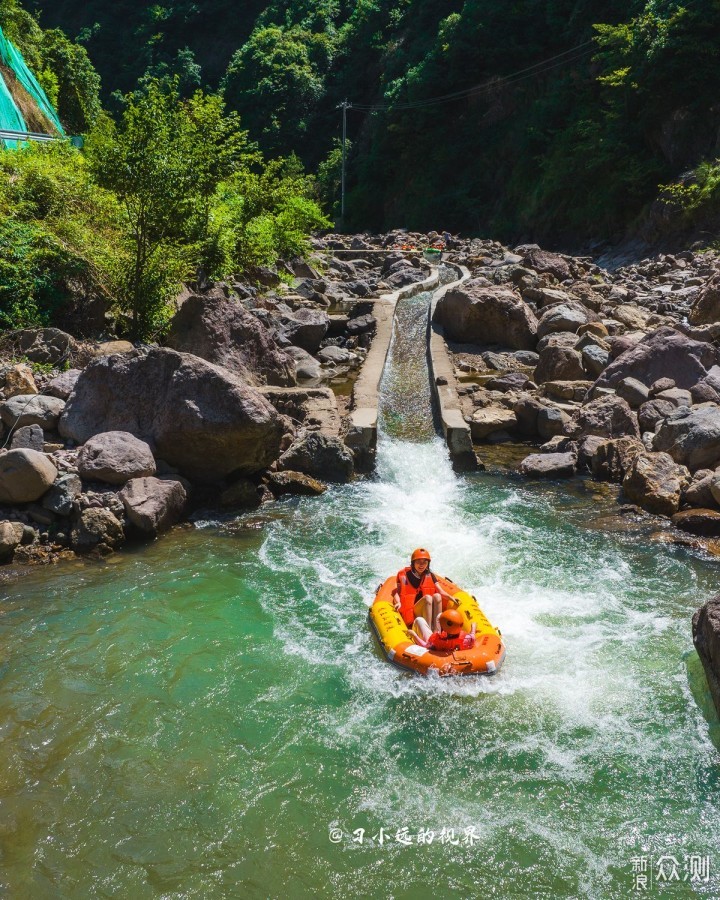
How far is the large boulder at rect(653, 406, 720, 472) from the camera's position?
910 centimetres

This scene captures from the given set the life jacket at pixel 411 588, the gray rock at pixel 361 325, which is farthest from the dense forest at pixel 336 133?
the life jacket at pixel 411 588

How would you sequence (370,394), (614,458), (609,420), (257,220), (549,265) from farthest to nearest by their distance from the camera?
(549,265) → (257,220) → (370,394) → (609,420) → (614,458)

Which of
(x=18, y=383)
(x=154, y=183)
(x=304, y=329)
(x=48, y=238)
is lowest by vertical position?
(x=304, y=329)

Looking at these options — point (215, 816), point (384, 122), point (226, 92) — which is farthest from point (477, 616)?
point (226, 92)

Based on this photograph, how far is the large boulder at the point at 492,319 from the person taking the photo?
1538cm

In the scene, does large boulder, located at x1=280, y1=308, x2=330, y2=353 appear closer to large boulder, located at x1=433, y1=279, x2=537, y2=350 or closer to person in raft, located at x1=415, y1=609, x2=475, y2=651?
large boulder, located at x1=433, y1=279, x2=537, y2=350

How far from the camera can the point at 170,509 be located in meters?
8.06

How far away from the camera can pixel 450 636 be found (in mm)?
5934

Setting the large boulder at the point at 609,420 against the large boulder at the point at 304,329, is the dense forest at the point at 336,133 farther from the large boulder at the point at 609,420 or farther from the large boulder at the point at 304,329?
the large boulder at the point at 609,420

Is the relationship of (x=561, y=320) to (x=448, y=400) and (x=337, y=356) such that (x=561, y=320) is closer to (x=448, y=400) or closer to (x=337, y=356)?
(x=448, y=400)

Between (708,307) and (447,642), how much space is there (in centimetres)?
1164

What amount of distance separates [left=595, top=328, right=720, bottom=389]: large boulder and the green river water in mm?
4299

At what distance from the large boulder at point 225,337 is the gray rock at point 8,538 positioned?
159 inches

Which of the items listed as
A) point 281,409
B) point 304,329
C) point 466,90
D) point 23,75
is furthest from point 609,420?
point 466,90
